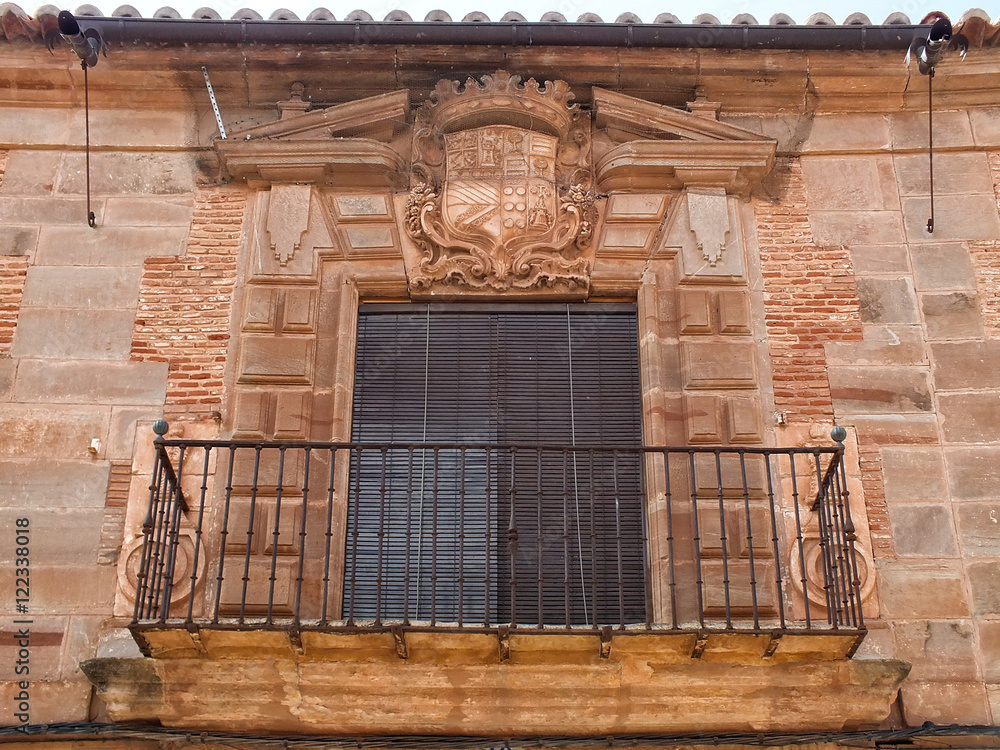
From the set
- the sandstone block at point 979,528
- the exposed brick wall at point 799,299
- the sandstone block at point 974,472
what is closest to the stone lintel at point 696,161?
the exposed brick wall at point 799,299

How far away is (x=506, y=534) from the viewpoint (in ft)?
22.5

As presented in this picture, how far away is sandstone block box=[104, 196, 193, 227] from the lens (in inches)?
305

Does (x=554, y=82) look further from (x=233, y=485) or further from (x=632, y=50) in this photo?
(x=233, y=485)

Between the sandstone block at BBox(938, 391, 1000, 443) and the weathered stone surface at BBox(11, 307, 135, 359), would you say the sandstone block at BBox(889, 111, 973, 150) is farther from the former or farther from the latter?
the weathered stone surface at BBox(11, 307, 135, 359)

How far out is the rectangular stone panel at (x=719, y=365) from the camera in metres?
7.13

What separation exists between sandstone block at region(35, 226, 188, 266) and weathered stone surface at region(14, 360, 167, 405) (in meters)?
0.73

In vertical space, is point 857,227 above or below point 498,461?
above

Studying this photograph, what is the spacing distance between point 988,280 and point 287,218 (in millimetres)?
4360

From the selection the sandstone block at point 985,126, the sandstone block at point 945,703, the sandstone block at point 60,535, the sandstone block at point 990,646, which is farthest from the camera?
the sandstone block at point 985,126

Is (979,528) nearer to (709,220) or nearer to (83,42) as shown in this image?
(709,220)

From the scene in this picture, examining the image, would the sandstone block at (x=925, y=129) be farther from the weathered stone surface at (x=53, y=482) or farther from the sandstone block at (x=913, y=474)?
the weathered stone surface at (x=53, y=482)

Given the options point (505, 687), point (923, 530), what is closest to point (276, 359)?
point (505, 687)

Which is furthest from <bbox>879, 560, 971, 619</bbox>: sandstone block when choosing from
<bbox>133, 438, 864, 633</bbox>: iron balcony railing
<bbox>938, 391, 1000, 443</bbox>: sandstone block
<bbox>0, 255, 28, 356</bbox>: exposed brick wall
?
<bbox>0, 255, 28, 356</bbox>: exposed brick wall

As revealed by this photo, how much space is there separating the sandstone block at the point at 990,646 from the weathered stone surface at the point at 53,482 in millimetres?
4826
